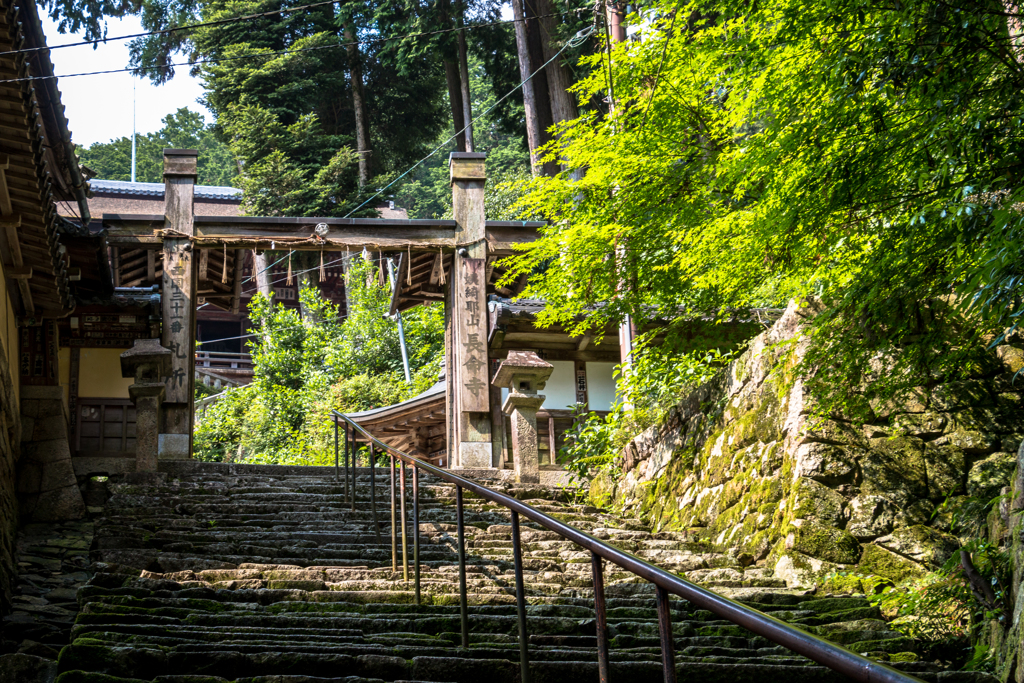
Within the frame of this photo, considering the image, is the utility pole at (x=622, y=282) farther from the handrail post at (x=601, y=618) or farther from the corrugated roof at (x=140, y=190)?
the corrugated roof at (x=140, y=190)

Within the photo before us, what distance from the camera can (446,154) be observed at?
39656 mm


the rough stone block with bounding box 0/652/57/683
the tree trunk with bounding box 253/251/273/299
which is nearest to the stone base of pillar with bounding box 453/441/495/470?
the rough stone block with bounding box 0/652/57/683

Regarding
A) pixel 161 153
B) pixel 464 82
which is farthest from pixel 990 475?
pixel 161 153

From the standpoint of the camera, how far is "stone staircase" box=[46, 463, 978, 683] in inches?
166

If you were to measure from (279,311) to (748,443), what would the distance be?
19.5 meters

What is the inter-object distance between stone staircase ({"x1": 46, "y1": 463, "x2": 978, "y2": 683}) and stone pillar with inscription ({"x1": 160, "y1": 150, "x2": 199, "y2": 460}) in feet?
12.6

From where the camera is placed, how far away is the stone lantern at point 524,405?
11.3 m

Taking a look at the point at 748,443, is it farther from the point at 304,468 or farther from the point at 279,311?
the point at 279,311

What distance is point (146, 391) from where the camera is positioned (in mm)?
11531

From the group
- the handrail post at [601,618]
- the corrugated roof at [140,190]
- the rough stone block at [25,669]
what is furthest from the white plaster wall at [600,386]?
the corrugated roof at [140,190]

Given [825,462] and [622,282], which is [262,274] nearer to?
[622,282]

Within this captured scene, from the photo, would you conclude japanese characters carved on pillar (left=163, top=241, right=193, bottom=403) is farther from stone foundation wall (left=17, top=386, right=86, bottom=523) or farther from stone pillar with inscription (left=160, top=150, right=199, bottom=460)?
stone foundation wall (left=17, top=386, right=86, bottom=523)

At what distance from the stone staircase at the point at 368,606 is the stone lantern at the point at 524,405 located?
1887 millimetres

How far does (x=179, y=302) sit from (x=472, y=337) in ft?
15.1
